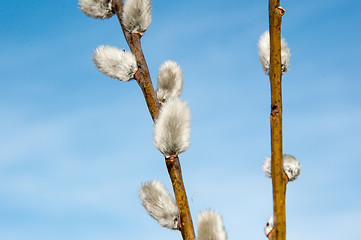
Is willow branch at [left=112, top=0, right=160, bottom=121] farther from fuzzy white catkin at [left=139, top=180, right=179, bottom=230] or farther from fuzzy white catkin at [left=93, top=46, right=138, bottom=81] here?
fuzzy white catkin at [left=139, top=180, right=179, bottom=230]

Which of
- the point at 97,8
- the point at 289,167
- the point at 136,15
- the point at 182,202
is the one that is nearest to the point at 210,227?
the point at 182,202

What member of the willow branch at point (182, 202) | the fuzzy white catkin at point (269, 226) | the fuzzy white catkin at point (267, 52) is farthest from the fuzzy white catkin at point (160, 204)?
the fuzzy white catkin at point (267, 52)

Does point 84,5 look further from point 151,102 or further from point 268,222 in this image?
point 268,222

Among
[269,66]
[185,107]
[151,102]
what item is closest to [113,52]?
[151,102]

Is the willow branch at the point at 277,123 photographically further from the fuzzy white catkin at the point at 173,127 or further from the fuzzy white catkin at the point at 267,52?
the fuzzy white catkin at the point at 173,127

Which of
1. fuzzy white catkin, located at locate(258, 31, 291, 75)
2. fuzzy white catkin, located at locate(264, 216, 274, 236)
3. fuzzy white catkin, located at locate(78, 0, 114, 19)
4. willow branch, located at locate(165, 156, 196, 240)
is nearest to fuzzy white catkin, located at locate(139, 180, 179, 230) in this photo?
willow branch, located at locate(165, 156, 196, 240)
